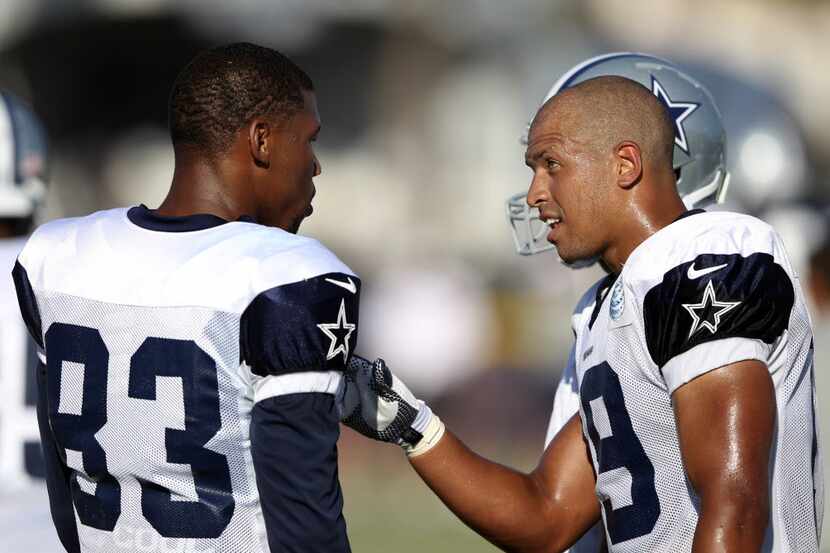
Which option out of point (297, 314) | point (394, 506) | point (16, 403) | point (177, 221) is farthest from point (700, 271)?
point (394, 506)

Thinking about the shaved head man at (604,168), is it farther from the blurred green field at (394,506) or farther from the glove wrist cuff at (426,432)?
the blurred green field at (394,506)

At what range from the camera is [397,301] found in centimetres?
1202

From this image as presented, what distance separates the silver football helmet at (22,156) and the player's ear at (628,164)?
6.91ft

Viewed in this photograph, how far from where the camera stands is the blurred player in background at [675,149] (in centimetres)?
341

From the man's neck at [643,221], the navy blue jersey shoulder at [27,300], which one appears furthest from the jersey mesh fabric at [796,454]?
the navy blue jersey shoulder at [27,300]

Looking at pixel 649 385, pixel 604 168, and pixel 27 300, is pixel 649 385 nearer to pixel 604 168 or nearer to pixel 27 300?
pixel 604 168

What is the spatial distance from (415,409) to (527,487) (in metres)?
0.37

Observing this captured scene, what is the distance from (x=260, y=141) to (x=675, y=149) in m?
1.24

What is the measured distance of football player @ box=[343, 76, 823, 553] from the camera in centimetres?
250

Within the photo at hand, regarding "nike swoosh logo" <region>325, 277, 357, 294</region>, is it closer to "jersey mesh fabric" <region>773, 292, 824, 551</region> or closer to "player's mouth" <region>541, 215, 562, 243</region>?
"player's mouth" <region>541, 215, 562, 243</region>

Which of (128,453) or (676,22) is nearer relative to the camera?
(128,453)

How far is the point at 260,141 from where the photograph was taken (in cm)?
273

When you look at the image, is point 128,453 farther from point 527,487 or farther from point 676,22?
point 676,22

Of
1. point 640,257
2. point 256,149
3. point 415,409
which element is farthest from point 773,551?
point 256,149
